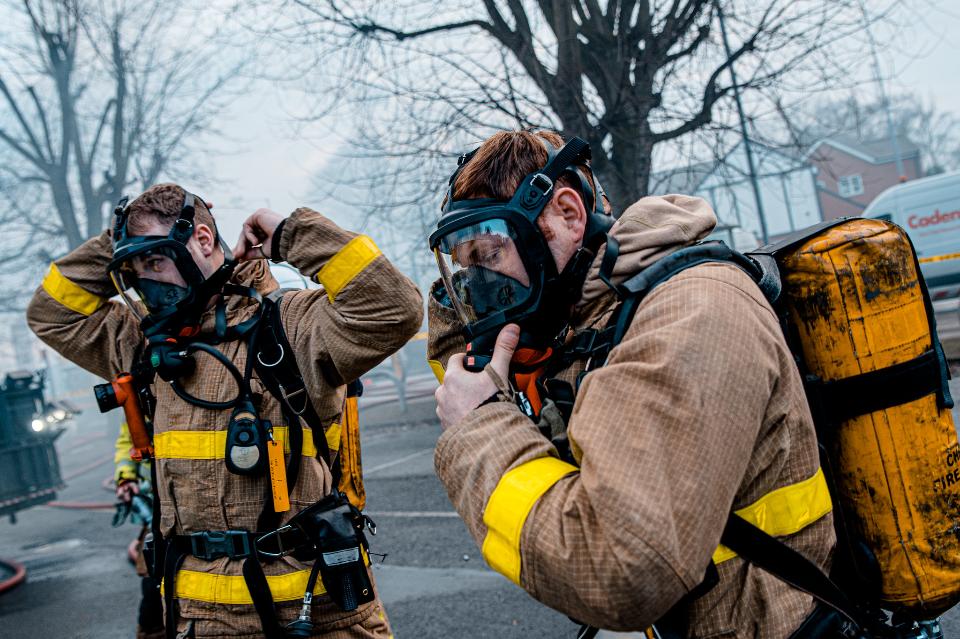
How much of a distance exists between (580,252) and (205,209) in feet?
5.92

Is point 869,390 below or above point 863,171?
below

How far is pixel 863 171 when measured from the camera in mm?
44188

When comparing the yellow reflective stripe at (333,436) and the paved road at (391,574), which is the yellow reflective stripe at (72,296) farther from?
the paved road at (391,574)

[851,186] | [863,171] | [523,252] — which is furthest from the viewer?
[863,171]

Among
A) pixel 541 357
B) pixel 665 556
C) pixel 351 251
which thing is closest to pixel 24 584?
pixel 351 251

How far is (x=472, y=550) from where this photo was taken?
5.58 m

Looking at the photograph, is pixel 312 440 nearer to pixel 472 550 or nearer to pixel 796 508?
pixel 796 508

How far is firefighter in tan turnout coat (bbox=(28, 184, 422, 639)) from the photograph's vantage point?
2.34 m

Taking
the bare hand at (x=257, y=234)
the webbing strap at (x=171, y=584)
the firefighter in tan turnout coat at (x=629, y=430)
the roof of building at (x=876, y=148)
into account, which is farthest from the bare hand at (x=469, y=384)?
the roof of building at (x=876, y=148)

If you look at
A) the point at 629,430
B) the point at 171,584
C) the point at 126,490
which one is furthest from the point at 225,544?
the point at 126,490

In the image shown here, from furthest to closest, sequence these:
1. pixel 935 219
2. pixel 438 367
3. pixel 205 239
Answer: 1. pixel 935 219
2. pixel 205 239
3. pixel 438 367

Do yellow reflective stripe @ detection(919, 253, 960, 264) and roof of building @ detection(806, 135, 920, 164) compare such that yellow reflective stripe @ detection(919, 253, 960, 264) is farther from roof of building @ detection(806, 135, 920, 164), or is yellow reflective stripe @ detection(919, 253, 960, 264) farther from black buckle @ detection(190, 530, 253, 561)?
roof of building @ detection(806, 135, 920, 164)

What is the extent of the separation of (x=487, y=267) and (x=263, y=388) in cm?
119

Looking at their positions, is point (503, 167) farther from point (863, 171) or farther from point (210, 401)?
point (863, 171)
